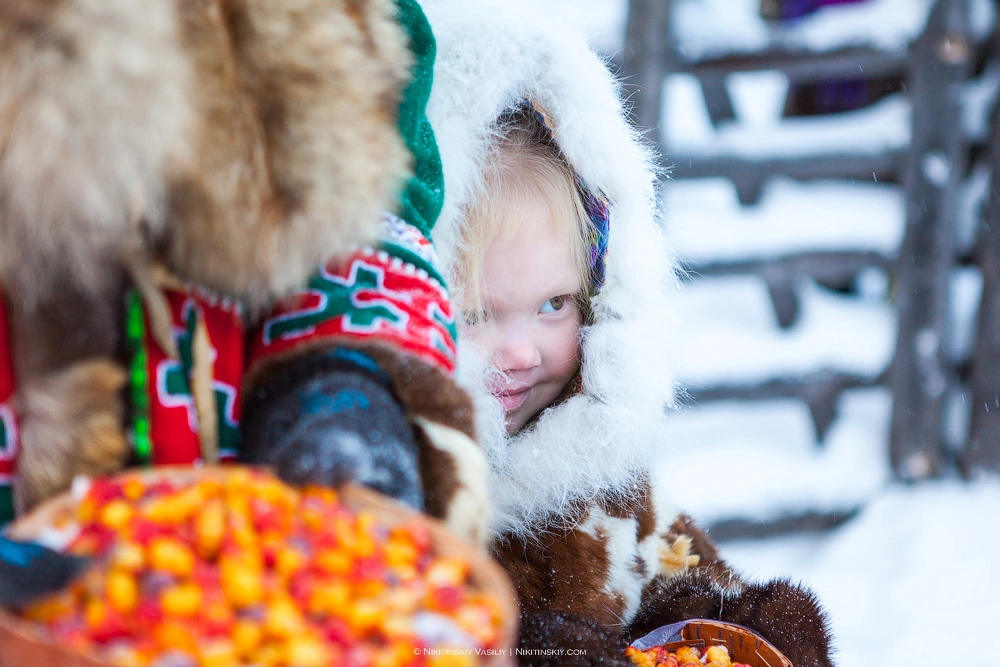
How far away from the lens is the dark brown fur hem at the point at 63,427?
691 millimetres

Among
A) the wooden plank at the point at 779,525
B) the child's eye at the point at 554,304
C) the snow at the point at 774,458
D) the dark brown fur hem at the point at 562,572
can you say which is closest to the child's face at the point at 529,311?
the child's eye at the point at 554,304

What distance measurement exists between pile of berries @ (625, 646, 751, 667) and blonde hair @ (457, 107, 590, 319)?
1.57ft

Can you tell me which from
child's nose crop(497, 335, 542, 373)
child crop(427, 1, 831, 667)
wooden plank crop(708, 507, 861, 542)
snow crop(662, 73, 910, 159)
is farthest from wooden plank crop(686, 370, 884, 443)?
child's nose crop(497, 335, 542, 373)

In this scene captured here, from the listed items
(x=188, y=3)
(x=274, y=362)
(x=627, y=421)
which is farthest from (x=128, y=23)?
(x=627, y=421)

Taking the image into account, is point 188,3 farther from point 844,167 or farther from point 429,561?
point 844,167

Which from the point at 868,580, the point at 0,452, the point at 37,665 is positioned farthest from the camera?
the point at 868,580

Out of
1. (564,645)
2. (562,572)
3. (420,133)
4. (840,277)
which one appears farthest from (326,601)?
(840,277)

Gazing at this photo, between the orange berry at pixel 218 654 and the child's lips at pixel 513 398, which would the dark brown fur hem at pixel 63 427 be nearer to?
the orange berry at pixel 218 654

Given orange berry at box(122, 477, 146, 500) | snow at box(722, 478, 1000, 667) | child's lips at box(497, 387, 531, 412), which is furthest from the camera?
snow at box(722, 478, 1000, 667)

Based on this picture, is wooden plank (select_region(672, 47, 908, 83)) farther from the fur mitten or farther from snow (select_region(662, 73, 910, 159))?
the fur mitten

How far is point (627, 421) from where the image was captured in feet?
3.92

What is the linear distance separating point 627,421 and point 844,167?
2.00 metres

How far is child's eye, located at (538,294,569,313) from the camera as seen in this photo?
4.09ft

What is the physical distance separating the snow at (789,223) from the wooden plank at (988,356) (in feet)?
0.94
